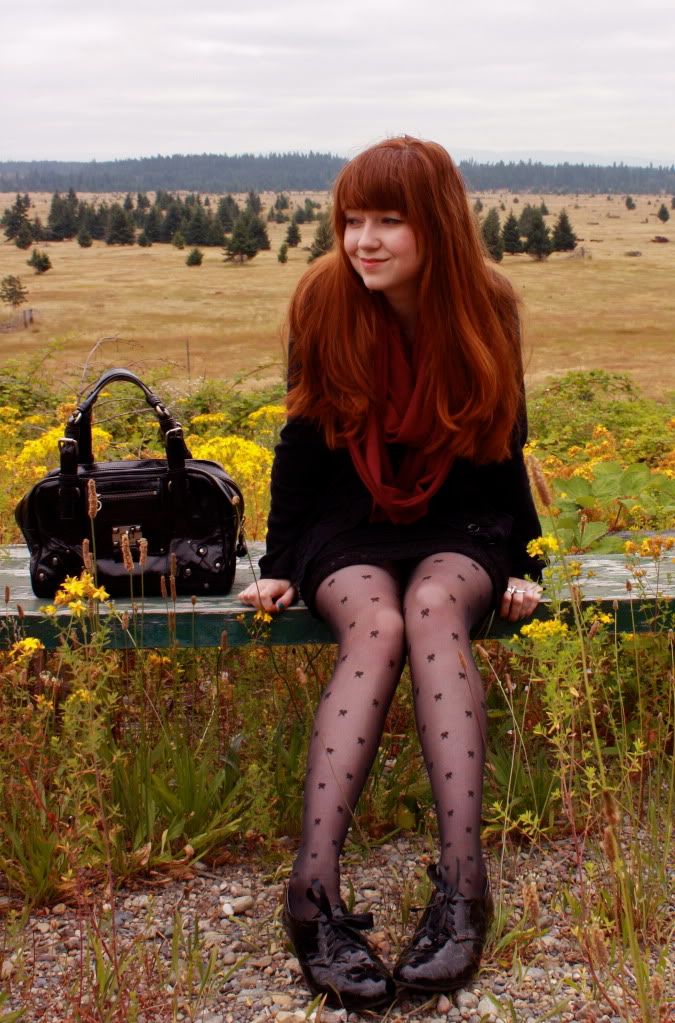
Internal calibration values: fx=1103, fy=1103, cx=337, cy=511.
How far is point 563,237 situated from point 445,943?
47.4 m

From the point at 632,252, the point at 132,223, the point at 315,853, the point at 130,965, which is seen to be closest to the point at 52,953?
the point at 130,965

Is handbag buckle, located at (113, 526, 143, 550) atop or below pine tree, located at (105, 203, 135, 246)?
below

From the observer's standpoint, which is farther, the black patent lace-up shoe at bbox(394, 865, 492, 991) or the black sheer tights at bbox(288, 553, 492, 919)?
the black sheer tights at bbox(288, 553, 492, 919)

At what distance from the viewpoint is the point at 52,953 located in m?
2.14

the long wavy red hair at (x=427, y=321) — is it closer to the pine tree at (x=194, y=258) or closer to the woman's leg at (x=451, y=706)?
the woman's leg at (x=451, y=706)

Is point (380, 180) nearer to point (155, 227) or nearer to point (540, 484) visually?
point (540, 484)

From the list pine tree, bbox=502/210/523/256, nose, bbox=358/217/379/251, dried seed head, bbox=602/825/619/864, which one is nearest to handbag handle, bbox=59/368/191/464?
nose, bbox=358/217/379/251

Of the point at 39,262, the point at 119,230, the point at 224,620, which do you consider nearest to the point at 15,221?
the point at 119,230

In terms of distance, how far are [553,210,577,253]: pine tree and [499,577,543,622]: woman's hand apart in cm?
4572

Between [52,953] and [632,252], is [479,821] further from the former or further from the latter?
[632,252]

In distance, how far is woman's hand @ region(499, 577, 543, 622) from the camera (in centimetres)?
268

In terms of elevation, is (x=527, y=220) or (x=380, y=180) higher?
(x=527, y=220)

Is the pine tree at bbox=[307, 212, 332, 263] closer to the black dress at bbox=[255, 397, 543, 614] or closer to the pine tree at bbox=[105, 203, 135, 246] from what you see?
the black dress at bbox=[255, 397, 543, 614]

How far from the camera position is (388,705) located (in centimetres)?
235
